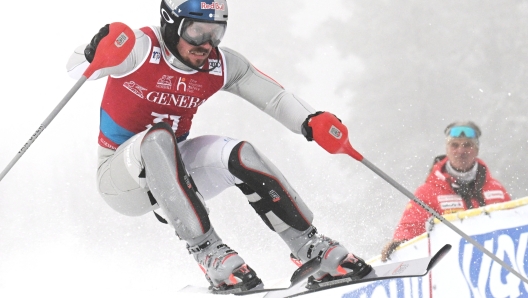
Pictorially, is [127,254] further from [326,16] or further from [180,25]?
[180,25]

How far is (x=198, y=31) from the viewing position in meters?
3.34

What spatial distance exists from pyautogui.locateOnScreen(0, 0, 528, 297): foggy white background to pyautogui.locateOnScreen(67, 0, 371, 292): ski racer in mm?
4368

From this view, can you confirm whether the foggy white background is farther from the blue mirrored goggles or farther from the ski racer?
the ski racer

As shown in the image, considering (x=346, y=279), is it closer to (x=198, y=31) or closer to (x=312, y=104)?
(x=198, y=31)

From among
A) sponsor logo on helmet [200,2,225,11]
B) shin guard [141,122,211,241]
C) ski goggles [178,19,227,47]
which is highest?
sponsor logo on helmet [200,2,225,11]

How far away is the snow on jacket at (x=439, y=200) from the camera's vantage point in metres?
4.07

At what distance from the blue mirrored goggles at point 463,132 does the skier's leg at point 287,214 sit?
1.29 metres

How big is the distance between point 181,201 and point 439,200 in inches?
65.2

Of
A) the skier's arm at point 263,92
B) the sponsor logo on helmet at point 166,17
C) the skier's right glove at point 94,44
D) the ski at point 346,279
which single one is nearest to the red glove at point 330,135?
the skier's arm at point 263,92

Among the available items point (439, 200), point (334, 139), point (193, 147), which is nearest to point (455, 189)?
point (439, 200)

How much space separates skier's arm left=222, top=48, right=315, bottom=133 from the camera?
364 cm

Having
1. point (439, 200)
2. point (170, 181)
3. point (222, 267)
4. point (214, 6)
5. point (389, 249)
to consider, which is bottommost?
point (222, 267)

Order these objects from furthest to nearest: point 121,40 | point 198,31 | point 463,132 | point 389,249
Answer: point 463,132 < point 389,249 < point 198,31 < point 121,40

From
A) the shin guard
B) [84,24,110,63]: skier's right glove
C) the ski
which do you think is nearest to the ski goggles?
[84,24,110,63]: skier's right glove
